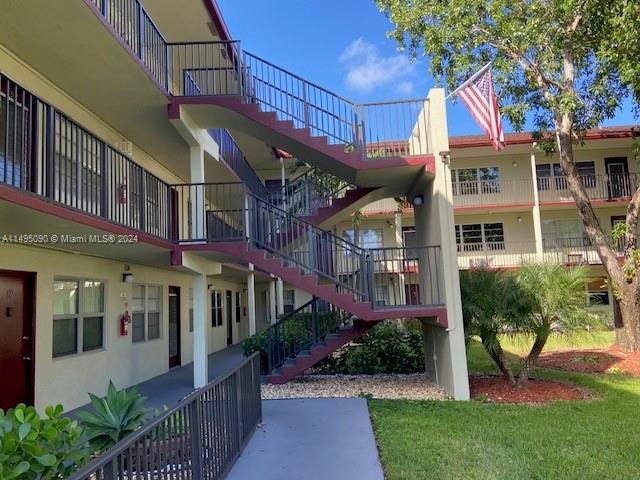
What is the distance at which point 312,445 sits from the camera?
19.6ft

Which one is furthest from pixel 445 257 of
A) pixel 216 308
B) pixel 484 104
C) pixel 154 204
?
pixel 216 308

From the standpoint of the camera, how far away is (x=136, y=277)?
1119cm

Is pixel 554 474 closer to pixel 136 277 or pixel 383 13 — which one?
pixel 136 277

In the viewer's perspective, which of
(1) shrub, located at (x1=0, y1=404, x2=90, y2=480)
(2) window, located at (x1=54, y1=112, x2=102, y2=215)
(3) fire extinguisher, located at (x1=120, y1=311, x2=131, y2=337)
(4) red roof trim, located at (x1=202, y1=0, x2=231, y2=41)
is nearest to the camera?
(1) shrub, located at (x1=0, y1=404, x2=90, y2=480)

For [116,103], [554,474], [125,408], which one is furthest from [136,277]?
[554,474]

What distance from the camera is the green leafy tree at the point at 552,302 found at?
8.68 meters

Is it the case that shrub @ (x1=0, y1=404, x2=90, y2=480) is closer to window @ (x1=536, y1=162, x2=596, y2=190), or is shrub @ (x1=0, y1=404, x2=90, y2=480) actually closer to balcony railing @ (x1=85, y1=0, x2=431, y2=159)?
balcony railing @ (x1=85, y1=0, x2=431, y2=159)

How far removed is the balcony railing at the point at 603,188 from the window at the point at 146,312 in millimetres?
18812

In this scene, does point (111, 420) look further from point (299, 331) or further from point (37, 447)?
point (299, 331)

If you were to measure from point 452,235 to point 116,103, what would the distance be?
256 inches

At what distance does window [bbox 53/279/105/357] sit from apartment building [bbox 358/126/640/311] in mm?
15536

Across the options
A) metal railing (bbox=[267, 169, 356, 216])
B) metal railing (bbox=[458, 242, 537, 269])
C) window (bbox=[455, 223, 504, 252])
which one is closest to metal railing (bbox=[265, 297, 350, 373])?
metal railing (bbox=[267, 169, 356, 216])

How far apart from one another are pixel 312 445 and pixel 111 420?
253cm

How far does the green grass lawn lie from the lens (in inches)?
198
